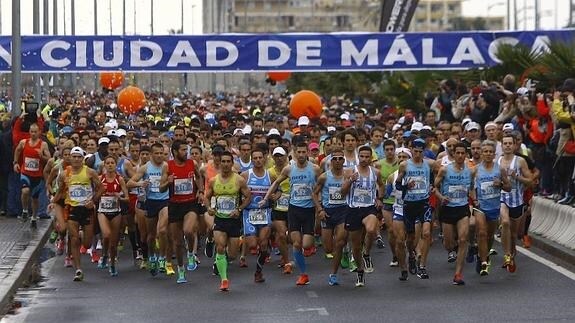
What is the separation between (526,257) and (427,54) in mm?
12186

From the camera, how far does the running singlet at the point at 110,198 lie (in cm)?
1852

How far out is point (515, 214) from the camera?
59.9ft

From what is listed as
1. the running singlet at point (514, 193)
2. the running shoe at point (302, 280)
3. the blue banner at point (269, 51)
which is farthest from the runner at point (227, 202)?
the blue banner at point (269, 51)

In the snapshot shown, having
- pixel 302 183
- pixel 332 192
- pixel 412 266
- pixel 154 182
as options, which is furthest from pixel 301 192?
pixel 154 182

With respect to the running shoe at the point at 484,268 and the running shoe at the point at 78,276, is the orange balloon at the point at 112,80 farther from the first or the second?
the running shoe at the point at 484,268

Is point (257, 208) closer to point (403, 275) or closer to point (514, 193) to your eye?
point (403, 275)

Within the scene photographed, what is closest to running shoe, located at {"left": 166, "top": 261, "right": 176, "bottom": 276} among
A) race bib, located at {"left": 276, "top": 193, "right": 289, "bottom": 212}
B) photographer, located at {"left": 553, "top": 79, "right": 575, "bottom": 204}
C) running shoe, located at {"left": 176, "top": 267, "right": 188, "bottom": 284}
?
running shoe, located at {"left": 176, "top": 267, "right": 188, "bottom": 284}

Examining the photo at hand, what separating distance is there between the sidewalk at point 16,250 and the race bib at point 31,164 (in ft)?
2.92

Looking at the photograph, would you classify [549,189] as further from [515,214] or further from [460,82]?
[460,82]

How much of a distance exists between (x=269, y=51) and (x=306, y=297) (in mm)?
15416

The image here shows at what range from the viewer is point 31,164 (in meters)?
24.8

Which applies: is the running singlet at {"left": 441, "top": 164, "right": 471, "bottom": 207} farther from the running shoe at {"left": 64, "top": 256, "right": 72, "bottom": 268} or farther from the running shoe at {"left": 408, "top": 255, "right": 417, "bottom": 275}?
the running shoe at {"left": 64, "top": 256, "right": 72, "bottom": 268}

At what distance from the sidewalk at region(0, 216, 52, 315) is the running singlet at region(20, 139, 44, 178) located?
0.84 m

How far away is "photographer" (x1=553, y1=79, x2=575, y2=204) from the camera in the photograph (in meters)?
21.3
